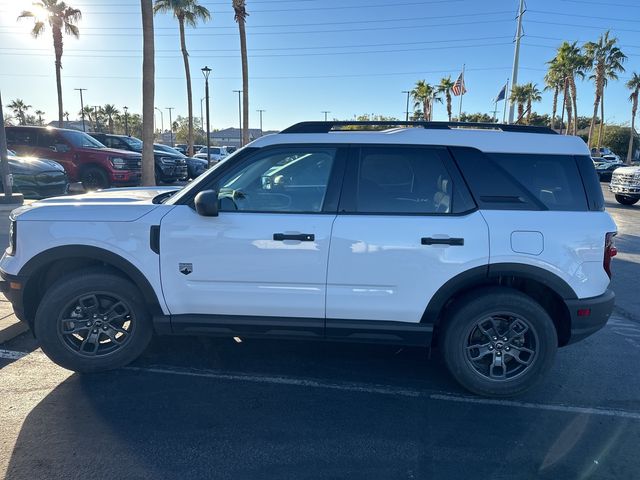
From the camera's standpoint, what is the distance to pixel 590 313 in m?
3.29

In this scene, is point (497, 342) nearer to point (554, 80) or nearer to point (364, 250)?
point (364, 250)

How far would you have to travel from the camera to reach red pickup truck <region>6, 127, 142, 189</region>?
1297 centimetres

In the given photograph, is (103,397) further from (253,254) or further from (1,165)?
(1,165)

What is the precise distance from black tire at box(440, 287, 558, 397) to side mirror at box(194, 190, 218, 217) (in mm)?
1854

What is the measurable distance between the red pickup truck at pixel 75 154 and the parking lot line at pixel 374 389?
10.2 meters

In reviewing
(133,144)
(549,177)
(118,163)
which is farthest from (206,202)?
(133,144)

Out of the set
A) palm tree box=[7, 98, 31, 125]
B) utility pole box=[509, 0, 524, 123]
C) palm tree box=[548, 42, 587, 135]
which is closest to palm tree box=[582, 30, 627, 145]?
palm tree box=[548, 42, 587, 135]

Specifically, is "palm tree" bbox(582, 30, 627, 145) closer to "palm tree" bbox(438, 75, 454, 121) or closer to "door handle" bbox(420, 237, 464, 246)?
"palm tree" bbox(438, 75, 454, 121)

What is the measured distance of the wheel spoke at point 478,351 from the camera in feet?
11.2

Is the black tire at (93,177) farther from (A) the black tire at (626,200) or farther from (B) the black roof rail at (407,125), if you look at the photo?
(A) the black tire at (626,200)

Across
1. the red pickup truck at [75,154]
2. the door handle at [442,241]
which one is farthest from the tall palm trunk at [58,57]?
the door handle at [442,241]

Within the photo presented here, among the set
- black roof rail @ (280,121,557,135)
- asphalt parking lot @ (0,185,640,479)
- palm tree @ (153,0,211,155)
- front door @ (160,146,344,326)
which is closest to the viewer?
asphalt parking lot @ (0,185,640,479)

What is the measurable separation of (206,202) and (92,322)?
1.34 meters

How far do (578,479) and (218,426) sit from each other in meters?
2.12
